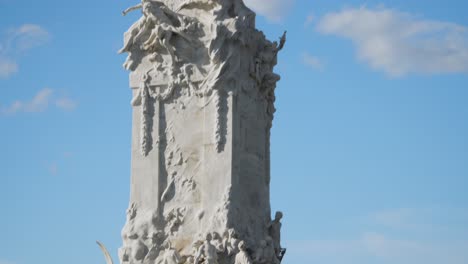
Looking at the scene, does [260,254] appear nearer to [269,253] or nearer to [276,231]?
[269,253]

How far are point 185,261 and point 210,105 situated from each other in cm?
380

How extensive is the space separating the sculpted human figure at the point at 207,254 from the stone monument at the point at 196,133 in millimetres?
177

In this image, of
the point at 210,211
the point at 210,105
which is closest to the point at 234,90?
the point at 210,105

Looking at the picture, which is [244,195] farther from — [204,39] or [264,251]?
[204,39]

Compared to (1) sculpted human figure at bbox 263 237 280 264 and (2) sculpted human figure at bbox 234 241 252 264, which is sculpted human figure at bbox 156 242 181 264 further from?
(1) sculpted human figure at bbox 263 237 280 264

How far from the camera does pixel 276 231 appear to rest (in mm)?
35031

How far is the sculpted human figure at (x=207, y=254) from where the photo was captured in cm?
3266

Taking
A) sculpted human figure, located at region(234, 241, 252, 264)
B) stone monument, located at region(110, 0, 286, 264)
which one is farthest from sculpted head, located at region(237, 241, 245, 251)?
stone monument, located at region(110, 0, 286, 264)

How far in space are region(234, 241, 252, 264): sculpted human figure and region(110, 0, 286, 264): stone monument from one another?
26 centimetres

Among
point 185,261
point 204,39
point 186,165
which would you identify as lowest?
point 185,261

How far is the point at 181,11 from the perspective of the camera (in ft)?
115

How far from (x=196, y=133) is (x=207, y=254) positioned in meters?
3.20

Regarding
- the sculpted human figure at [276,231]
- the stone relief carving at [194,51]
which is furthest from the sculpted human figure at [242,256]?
the stone relief carving at [194,51]

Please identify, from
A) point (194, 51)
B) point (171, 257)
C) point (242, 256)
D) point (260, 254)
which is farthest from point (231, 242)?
point (194, 51)
